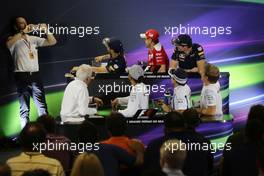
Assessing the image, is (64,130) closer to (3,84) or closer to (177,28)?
(3,84)

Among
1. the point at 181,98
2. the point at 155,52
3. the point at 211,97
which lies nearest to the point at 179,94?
the point at 181,98

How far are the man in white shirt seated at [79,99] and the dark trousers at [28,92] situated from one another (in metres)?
0.85

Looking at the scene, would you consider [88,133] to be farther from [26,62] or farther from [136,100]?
[26,62]

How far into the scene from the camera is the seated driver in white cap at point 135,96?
268 inches

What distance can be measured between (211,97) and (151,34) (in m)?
1.41

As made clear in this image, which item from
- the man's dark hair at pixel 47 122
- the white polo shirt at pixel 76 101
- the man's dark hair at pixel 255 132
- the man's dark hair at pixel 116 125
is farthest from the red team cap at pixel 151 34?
the man's dark hair at pixel 255 132

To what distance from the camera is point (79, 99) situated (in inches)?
270

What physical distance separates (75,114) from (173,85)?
1172mm

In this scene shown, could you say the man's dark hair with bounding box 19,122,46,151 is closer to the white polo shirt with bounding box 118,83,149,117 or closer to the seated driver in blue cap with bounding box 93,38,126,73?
the white polo shirt with bounding box 118,83,149,117

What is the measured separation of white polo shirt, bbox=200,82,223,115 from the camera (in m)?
6.94

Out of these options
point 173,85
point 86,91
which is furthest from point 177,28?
point 86,91

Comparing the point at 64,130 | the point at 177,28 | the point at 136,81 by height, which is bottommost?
the point at 64,130

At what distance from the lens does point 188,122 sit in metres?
4.66

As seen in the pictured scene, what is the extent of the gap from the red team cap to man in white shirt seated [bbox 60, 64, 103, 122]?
113 centimetres
